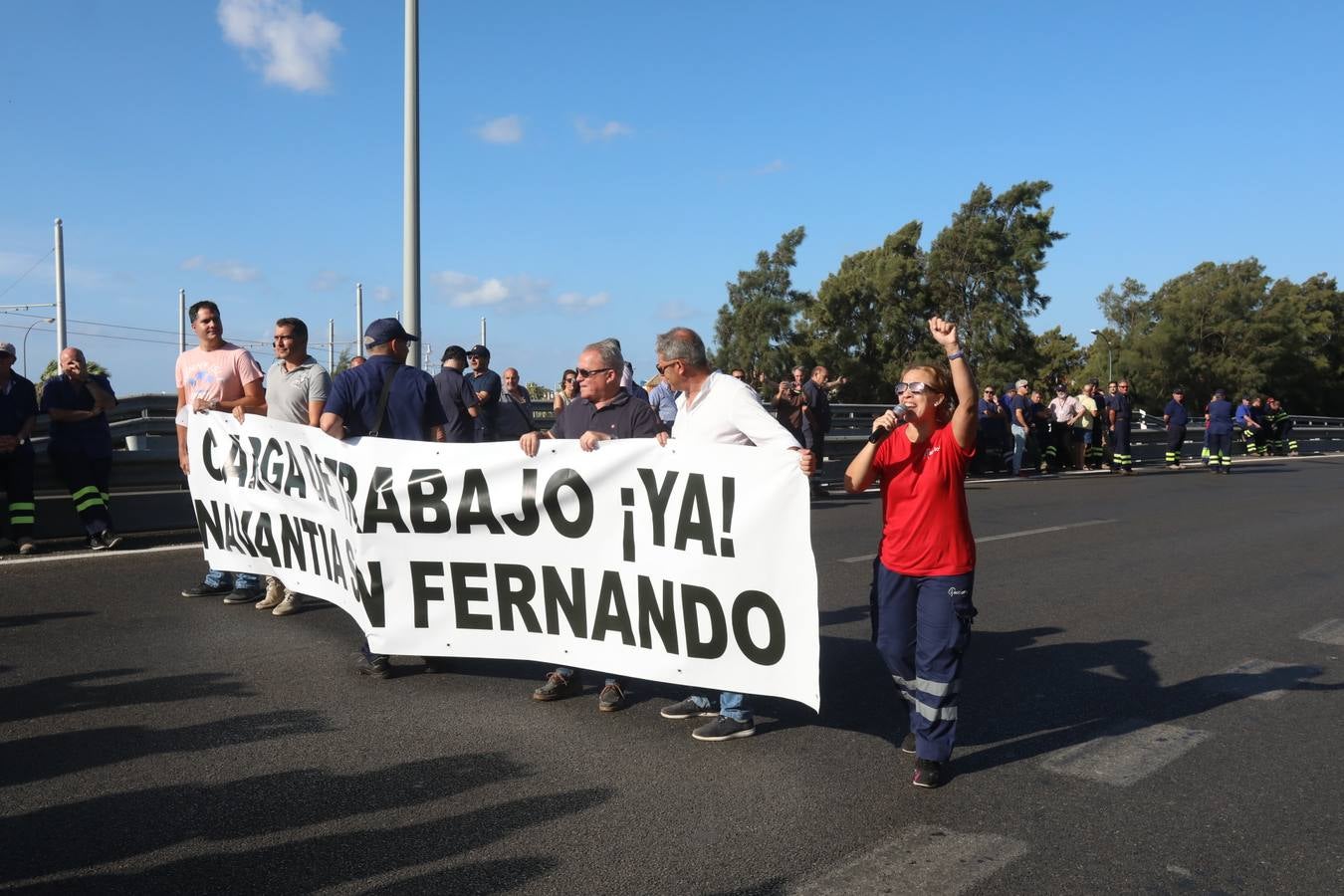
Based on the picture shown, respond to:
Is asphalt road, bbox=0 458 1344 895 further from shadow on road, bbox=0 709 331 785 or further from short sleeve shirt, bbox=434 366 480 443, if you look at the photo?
short sleeve shirt, bbox=434 366 480 443

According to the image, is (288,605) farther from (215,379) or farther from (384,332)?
(384,332)

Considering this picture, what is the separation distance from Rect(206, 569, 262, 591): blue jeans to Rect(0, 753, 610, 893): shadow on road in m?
3.62

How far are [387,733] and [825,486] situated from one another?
12.8 metres

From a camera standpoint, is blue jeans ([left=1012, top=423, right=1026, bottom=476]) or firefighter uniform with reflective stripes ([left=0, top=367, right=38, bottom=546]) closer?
firefighter uniform with reflective stripes ([left=0, top=367, right=38, bottom=546])

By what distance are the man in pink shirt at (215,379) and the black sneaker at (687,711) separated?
3729mm

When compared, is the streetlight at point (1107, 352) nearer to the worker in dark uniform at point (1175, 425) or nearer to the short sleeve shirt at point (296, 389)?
the worker in dark uniform at point (1175, 425)

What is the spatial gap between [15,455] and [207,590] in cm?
314

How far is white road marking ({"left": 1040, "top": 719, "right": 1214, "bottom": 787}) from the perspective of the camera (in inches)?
170

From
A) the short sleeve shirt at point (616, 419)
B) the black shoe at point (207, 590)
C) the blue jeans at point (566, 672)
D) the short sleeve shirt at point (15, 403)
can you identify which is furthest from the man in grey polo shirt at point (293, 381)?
the short sleeve shirt at point (15, 403)

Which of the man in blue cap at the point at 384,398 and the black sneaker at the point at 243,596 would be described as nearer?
the man in blue cap at the point at 384,398

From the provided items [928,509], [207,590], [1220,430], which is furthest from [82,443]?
[1220,430]

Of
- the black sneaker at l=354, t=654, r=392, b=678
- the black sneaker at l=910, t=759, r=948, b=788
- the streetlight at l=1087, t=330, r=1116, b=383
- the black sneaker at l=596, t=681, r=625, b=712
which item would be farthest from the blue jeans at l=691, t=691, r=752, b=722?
the streetlight at l=1087, t=330, r=1116, b=383

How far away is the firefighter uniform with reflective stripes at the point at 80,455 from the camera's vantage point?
31.6 ft

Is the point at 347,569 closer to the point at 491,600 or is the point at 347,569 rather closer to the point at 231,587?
the point at 491,600
